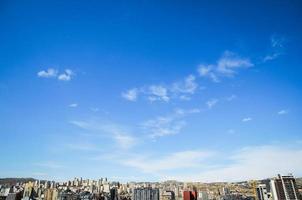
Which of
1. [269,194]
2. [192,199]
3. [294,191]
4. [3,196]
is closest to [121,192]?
[3,196]

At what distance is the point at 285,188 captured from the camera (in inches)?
3922

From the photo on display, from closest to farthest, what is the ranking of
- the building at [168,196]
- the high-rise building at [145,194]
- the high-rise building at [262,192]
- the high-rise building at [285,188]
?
the high-rise building at [285,188], the high-rise building at [262,192], the high-rise building at [145,194], the building at [168,196]

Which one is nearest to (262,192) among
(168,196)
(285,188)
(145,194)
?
(285,188)

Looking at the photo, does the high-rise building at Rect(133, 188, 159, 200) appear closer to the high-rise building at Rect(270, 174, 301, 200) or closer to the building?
the building

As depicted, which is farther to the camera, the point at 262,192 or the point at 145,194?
the point at 145,194

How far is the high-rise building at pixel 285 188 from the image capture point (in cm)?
9769

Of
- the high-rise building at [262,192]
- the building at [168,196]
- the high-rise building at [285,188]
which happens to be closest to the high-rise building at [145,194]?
the building at [168,196]

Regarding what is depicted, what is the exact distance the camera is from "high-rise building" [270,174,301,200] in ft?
321

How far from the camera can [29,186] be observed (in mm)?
126750

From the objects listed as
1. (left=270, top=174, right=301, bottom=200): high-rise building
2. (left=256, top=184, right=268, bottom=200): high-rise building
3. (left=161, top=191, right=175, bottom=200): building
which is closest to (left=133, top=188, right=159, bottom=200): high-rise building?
(left=161, top=191, right=175, bottom=200): building

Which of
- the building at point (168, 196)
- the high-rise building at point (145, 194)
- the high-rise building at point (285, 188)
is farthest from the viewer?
the building at point (168, 196)

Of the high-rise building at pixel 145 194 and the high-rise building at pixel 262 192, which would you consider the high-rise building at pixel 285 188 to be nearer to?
the high-rise building at pixel 262 192

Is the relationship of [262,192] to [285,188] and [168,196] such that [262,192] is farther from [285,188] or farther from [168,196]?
[168,196]

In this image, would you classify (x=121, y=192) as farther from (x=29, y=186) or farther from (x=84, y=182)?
(x=29, y=186)
